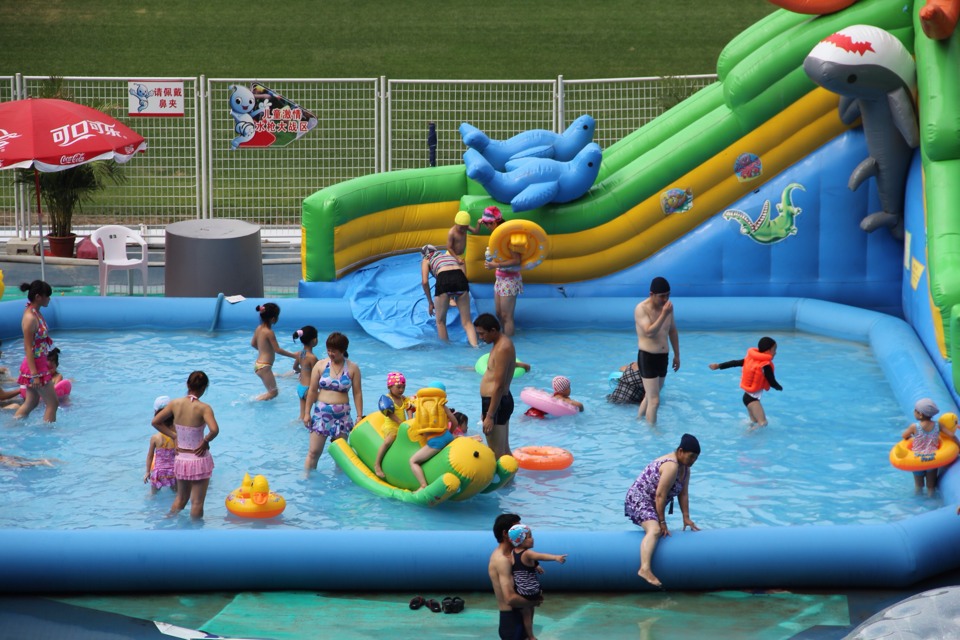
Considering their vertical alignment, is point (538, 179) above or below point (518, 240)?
above

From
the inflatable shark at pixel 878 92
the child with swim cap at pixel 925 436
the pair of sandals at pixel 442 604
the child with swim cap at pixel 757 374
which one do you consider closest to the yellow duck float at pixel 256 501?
the pair of sandals at pixel 442 604

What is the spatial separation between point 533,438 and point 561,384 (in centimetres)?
58

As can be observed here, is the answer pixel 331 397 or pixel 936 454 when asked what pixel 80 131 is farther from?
pixel 936 454

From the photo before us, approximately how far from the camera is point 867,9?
500 inches

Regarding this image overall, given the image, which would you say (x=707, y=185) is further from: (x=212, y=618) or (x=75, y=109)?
(x=212, y=618)

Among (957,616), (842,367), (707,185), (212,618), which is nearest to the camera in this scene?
(957,616)

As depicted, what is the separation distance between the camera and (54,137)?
1266cm

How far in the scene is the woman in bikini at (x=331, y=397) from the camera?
31.3 feet

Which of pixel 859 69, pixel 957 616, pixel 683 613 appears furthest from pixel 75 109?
pixel 957 616

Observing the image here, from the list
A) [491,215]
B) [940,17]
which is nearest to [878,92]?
[940,17]

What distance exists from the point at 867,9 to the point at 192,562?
8.20 metres

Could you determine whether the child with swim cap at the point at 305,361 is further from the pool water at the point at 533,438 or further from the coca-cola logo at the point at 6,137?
the coca-cola logo at the point at 6,137

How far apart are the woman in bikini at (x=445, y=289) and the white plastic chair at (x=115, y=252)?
340 centimetres

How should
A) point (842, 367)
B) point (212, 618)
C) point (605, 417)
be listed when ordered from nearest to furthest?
point (212, 618), point (605, 417), point (842, 367)
